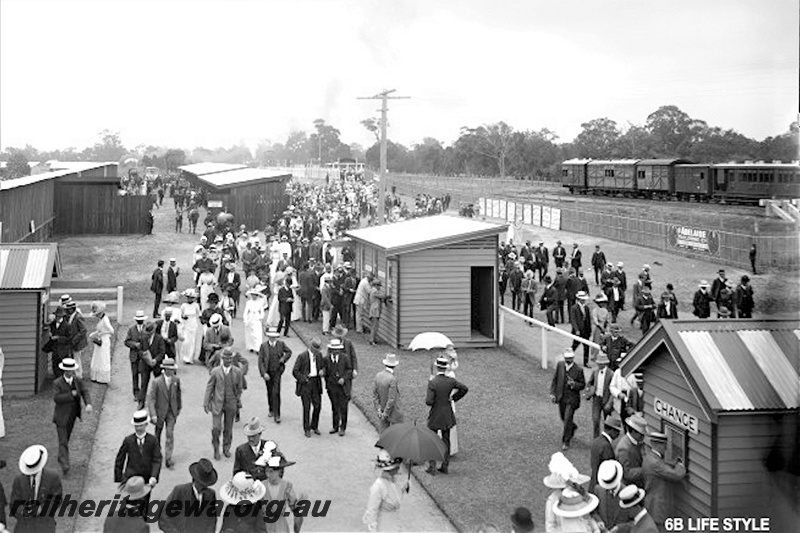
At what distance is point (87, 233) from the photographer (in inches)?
1485

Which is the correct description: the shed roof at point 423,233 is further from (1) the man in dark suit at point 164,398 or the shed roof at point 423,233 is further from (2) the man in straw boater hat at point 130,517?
(2) the man in straw boater hat at point 130,517

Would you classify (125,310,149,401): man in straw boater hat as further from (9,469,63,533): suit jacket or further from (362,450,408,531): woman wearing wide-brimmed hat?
(362,450,408,531): woman wearing wide-brimmed hat

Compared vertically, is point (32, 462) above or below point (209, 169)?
below

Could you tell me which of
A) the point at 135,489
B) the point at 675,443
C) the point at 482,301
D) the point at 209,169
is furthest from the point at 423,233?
the point at 209,169

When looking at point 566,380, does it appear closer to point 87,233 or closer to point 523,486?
point 523,486

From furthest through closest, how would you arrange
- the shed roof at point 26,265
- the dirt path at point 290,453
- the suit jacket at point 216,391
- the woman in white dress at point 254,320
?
the woman in white dress at point 254,320 < the shed roof at point 26,265 < the suit jacket at point 216,391 < the dirt path at point 290,453

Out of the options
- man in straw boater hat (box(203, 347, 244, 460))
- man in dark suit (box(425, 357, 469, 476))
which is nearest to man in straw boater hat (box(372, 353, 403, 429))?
man in dark suit (box(425, 357, 469, 476))

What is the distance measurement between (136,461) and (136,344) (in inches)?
177

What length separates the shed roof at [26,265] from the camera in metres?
13.4

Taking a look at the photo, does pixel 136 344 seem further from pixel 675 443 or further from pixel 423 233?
pixel 423 233

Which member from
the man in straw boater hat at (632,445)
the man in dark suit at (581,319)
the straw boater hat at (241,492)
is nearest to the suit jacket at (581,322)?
the man in dark suit at (581,319)

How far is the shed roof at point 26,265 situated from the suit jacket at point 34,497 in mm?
6978

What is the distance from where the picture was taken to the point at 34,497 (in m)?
6.99

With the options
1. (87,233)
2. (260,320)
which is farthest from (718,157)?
(260,320)
